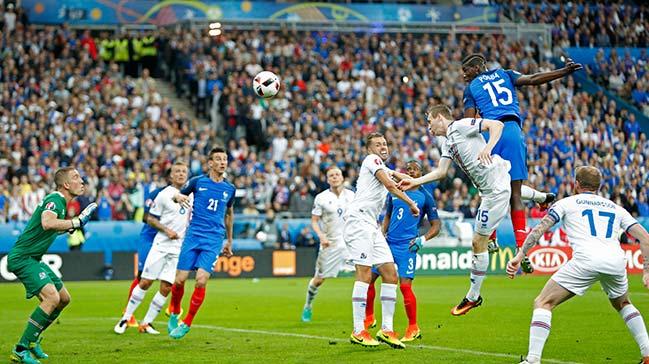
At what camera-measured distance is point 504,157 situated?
13648 millimetres

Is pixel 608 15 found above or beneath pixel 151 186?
above

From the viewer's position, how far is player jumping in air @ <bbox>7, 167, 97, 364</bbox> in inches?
512

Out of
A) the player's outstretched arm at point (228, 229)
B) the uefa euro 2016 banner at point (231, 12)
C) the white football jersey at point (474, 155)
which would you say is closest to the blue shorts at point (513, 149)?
the white football jersey at point (474, 155)

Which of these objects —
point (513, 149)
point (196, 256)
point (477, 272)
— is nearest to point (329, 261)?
point (196, 256)

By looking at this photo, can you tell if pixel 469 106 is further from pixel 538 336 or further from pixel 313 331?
pixel 313 331

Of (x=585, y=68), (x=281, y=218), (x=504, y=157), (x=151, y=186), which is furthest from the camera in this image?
(x=585, y=68)

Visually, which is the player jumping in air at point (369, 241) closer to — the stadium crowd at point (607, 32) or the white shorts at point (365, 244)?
the white shorts at point (365, 244)

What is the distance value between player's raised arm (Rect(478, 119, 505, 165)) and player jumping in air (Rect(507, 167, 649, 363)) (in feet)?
3.94

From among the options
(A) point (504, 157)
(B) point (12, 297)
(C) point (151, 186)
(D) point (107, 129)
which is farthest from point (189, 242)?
(D) point (107, 129)

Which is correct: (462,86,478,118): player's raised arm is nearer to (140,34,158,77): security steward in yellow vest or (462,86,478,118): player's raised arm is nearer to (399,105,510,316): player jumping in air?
(399,105,510,316): player jumping in air

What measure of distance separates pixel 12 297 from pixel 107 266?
19.0 feet

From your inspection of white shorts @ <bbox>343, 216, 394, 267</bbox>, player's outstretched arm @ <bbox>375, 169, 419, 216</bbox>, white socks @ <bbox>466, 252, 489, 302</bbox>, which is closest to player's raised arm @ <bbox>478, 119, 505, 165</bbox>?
player's outstretched arm @ <bbox>375, 169, 419, 216</bbox>

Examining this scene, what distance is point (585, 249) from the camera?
37.8ft

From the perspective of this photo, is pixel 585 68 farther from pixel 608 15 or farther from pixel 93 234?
pixel 93 234
